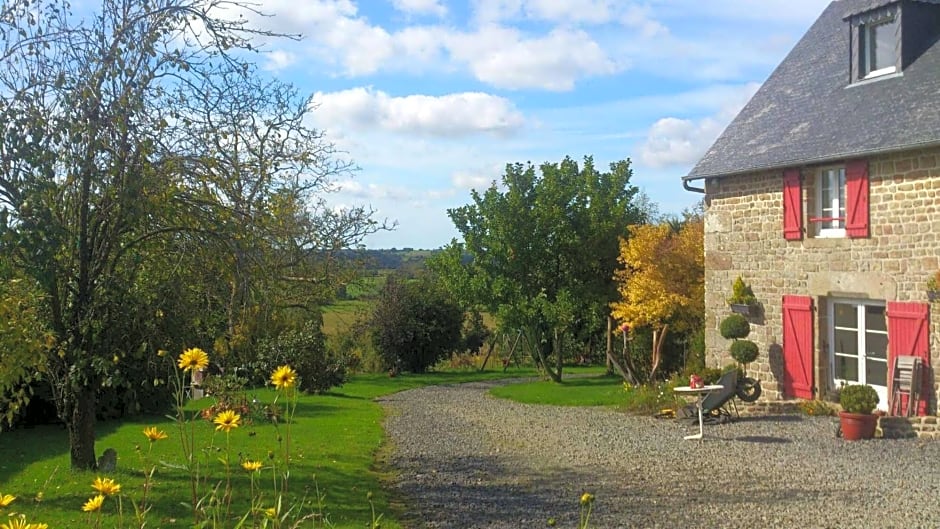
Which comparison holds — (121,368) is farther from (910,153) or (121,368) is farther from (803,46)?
(803,46)

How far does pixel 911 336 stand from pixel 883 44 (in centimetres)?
504

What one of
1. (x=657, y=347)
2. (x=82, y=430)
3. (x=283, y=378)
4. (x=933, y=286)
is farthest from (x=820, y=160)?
(x=283, y=378)

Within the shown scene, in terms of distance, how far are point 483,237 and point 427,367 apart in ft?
26.3

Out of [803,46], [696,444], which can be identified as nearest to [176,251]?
[696,444]

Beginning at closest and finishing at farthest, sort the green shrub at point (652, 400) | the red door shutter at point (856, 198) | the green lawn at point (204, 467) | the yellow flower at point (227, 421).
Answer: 1. the yellow flower at point (227, 421)
2. the green lawn at point (204, 467)
3. the red door shutter at point (856, 198)
4. the green shrub at point (652, 400)

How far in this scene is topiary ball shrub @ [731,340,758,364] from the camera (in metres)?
13.9

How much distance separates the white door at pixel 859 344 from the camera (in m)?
12.4

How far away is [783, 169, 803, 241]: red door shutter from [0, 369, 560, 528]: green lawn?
753cm

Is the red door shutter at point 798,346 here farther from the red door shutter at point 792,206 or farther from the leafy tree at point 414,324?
the leafy tree at point 414,324

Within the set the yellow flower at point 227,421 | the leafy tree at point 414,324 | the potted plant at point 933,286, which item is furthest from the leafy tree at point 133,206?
the leafy tree at point 414,324

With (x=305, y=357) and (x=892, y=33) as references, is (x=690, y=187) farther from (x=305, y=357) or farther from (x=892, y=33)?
(x=305, y=357)

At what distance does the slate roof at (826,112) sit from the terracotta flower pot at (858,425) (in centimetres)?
378

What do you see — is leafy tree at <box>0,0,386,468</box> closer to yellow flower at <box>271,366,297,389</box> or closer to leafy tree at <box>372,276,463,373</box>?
yellow flower at <box>271,366,297,389</box>

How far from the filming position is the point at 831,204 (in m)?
13.2
